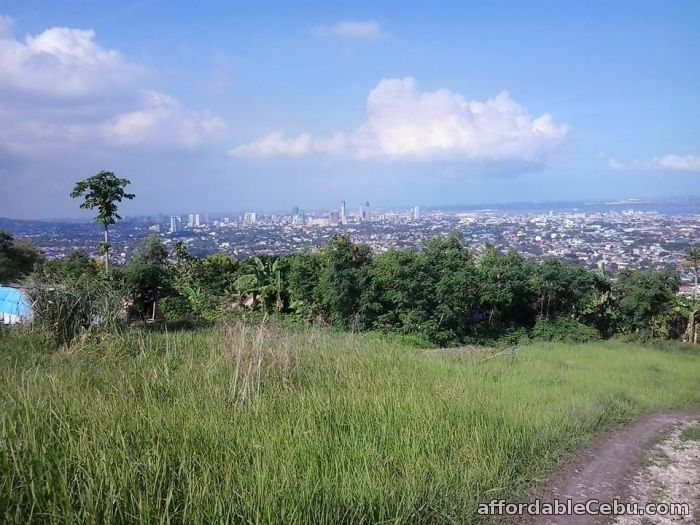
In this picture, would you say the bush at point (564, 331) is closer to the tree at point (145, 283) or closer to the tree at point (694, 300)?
the tree at point (694, 300)

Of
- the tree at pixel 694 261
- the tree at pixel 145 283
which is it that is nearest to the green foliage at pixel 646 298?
the tree at pixel 694 261

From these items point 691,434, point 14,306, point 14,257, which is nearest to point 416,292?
point 691,434

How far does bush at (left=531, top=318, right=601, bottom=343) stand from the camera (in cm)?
1656

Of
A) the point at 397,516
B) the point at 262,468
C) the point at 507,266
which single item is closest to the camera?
the point at 397,516

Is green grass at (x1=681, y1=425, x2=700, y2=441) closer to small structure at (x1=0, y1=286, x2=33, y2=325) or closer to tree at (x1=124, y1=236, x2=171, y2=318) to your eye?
small structure at (x1=0, y1=286, x2=33, y2=325)

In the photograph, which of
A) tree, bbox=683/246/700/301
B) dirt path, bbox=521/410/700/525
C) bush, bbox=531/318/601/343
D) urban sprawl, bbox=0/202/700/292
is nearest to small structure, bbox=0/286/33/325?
urban sprawl, bbox=0/202/700/292

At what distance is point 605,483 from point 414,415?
1.92 m

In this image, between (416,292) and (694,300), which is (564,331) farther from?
(416,292)

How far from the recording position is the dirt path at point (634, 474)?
190 inches

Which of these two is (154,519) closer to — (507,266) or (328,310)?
(328,310)

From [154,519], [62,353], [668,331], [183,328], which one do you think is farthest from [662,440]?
[668,331]

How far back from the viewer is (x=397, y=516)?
12.3 ft

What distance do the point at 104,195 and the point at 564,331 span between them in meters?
14.4

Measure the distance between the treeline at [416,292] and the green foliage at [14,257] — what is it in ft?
4.84
